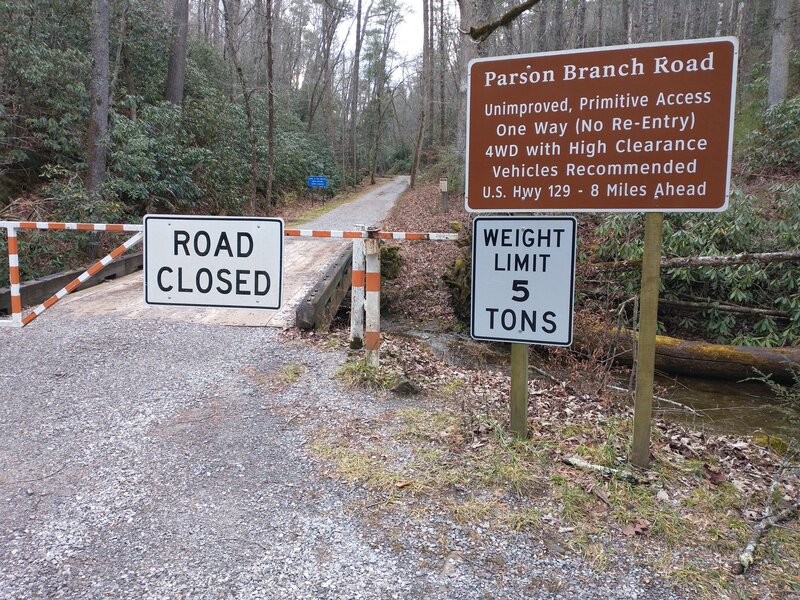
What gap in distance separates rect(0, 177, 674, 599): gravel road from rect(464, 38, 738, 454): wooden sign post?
5.09 feet

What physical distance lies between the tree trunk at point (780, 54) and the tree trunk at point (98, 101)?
17.7 metres

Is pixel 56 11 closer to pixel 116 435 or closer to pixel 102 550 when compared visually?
pixel 116 435

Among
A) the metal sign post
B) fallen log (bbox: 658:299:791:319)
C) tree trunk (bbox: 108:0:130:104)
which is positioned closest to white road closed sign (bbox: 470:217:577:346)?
the metal sign post

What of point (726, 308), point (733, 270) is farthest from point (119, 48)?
point (726, 308)

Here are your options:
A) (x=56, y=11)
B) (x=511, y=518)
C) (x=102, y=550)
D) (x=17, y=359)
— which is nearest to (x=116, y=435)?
(x=102, y=550)

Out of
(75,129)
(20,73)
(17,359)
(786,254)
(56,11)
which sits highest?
(56,11)

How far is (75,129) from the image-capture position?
1414 centimetres

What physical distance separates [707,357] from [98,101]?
12663 millimetres

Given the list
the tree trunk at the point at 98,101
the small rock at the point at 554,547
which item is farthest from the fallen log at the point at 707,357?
the tree trunk at the point at 98,101

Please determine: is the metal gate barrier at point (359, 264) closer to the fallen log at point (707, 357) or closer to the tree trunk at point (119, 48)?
the fallen log at point (707, 357)

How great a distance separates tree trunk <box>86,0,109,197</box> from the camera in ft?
39.6

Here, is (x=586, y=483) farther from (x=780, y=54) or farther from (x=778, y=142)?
(x=780, y=54)

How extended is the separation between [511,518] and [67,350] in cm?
518

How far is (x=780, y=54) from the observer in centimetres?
1678
